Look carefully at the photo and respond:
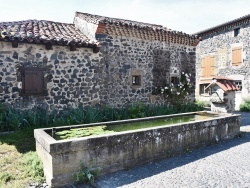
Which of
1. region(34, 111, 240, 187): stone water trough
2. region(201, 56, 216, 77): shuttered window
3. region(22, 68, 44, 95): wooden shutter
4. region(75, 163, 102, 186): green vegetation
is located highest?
region(201, 56, 216, 77): shuttered window

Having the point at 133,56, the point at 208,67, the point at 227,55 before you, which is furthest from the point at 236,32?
the point at 133,56

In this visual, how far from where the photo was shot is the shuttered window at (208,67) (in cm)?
1777

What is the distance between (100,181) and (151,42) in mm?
7788

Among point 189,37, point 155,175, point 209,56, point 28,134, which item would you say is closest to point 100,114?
point 28,134

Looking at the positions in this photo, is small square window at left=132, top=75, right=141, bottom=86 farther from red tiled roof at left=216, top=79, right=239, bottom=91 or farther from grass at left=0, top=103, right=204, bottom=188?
red tiled roof at left=216, top=79, right=239, bottom=91

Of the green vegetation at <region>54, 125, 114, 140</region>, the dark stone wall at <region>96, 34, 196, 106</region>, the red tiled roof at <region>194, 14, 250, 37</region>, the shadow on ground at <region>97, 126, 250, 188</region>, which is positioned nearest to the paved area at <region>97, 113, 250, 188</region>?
the shadow on ground at <region>97, 126, 250, 188</region>

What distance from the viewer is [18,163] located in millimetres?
4527

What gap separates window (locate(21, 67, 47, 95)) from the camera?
7723 mm

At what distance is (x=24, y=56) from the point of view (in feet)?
25.2

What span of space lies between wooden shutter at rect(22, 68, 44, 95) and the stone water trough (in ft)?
10.8

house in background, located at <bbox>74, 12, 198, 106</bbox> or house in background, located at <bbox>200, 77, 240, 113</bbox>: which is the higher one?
house in background, located at <bbox>74, 12, 198, 106</bbox>

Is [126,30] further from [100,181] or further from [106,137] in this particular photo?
[100,181]

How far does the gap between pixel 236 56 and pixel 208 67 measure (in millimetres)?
2623

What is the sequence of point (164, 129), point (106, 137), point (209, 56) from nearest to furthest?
1. point (106, 137)
2. point (164, 129)
3. point (209, 56)
